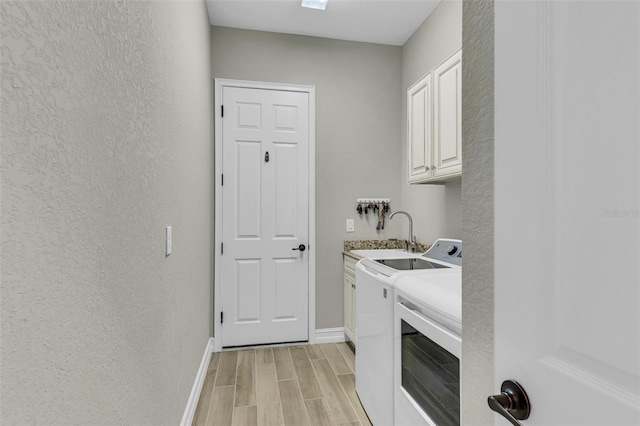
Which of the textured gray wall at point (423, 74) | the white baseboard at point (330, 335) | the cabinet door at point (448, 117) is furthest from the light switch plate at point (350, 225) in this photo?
the cabinet door at point (448, 117)

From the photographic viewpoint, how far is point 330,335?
3.11m

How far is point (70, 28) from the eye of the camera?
2.09 ft

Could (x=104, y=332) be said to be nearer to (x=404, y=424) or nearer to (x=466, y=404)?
(x=466, y=404)

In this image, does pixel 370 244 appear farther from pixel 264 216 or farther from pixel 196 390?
pixel 196 390

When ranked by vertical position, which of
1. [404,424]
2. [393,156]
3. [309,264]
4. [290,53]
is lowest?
[404,424]

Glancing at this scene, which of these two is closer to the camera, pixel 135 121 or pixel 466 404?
pixel 466 404

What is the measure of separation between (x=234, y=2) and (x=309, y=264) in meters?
2.23

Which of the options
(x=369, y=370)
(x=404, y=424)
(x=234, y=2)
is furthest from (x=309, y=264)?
(x=234, y=2)

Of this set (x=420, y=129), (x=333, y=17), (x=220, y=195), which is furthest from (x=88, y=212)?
(x=333, y=17)

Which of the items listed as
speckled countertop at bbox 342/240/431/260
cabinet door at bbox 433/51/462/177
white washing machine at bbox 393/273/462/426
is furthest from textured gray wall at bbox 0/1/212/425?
speckled countertop at bbox 342/240/431/260
